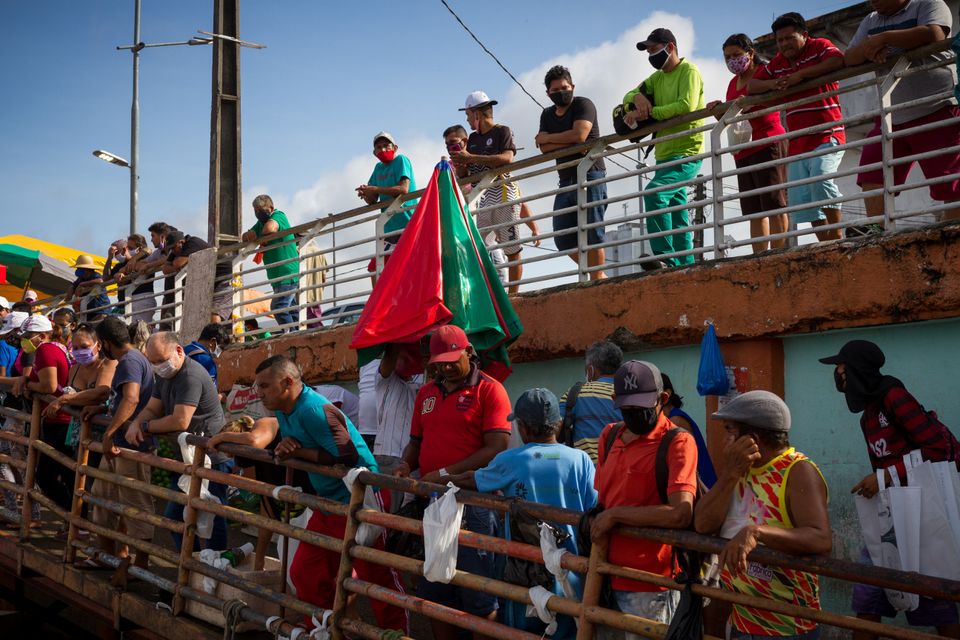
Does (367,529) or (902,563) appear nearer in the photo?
(902,563)

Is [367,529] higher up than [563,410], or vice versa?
[563,410]

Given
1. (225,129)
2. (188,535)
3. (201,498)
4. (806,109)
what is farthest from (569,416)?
(225,129)

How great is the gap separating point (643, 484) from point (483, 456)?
1.35 metres

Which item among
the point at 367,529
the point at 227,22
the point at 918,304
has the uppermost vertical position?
the point at 227,22

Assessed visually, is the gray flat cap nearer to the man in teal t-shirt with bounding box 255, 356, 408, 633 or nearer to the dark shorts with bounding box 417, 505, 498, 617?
the dark shorts with bounding box 417, 505, 498, 617

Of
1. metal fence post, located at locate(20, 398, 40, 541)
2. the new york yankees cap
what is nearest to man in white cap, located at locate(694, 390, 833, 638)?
the new york yankees cap

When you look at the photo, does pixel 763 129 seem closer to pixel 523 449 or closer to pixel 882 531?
pixel 882 531

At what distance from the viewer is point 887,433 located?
4.70 m

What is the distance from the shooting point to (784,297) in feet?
20.5

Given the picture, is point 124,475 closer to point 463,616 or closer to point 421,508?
point 421,508

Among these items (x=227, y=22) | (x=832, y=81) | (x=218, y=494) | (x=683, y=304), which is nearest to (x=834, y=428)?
(x=683, y=304)

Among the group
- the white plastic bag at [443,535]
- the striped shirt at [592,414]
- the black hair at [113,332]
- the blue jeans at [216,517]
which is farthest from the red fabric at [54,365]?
the white plastic bag at [443,535]

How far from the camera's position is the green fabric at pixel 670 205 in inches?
304

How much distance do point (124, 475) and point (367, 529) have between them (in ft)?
8.99
